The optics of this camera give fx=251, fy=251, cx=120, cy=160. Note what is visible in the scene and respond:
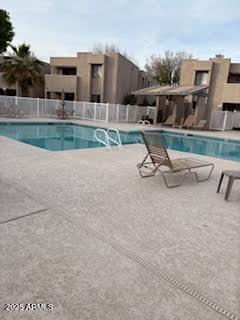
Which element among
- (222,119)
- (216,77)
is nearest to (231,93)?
(216,77)

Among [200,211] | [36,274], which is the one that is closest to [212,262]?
[200,211]

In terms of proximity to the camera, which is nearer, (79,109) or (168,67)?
(79,109)

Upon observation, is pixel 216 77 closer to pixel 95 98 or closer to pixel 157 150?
pixel 95 98

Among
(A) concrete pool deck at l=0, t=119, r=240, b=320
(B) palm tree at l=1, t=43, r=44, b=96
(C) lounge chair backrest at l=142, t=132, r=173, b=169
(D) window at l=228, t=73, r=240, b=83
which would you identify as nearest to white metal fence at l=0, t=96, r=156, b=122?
(B) palm tree at l=1, t=43, r=44, b=96

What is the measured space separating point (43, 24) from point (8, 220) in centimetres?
1747

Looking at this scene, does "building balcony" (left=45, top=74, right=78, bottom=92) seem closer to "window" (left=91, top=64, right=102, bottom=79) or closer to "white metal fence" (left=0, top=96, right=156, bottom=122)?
"window" (left=91, top=64, right=102, bottom=79)

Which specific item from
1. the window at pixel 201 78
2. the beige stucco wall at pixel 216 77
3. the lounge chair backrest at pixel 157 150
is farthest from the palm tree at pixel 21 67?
the lounge chair backrest at pixel 157 150

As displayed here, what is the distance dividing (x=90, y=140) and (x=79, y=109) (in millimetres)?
9432

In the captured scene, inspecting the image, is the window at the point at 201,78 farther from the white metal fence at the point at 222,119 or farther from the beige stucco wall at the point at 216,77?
the white metal fence at the point at 222,119

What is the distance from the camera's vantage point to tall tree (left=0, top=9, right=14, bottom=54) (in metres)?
23.4

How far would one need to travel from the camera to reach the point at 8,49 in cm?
2386

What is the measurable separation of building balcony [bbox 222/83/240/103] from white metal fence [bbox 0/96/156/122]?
618 cm

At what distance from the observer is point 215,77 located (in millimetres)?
Result: 21797

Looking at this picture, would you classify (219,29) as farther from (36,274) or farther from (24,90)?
(24,90)
